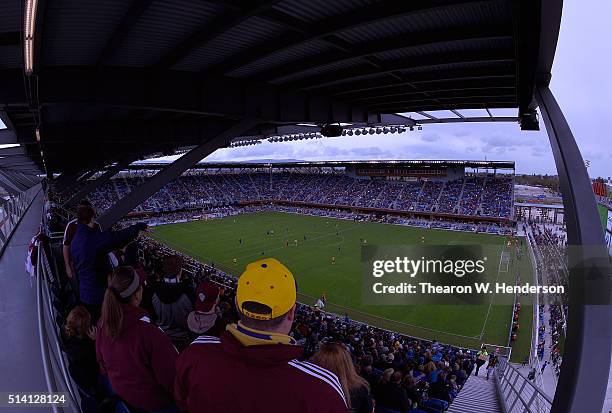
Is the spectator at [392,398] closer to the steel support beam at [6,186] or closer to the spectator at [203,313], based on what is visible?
the spectator at [203,313]

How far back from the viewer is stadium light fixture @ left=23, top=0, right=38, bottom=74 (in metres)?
3.84

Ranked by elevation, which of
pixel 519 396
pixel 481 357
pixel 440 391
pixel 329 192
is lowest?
pixel 481 357

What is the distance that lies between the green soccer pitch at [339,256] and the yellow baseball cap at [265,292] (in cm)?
1935

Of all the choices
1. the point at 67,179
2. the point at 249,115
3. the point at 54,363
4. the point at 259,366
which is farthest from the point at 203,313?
the point at 67,179

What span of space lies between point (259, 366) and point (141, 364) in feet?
4.35

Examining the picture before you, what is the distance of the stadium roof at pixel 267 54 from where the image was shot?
5.29 meters

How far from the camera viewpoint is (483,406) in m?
8.86

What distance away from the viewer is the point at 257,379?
161 cm

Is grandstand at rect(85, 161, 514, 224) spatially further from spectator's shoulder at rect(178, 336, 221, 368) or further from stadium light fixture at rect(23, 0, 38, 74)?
spectator's shoulder at rect(178, 336, 221, 368)

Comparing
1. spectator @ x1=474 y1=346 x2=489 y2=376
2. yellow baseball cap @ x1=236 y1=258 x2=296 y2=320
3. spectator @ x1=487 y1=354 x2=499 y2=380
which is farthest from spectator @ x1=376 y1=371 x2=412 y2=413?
spectator @ x1=487 y1=354 x2=499 y2=380

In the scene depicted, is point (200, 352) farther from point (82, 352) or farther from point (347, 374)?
point (82, 352)

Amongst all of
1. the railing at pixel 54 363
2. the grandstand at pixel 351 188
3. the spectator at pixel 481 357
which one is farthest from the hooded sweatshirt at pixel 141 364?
the grandstand at pixel 351 188

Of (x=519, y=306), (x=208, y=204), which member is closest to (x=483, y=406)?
(x=519, y=306)

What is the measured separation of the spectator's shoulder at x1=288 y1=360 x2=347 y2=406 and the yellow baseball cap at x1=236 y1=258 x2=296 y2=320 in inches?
10.4
